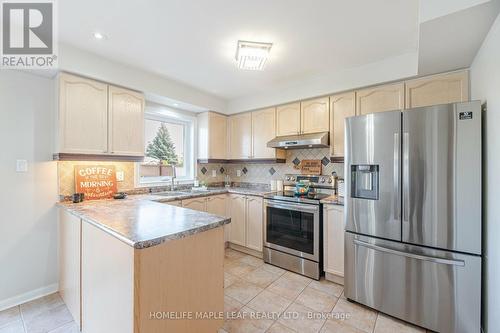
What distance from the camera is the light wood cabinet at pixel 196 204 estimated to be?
9.50ft

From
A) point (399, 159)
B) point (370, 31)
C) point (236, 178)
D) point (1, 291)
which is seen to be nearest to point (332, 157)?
point (399, 159)

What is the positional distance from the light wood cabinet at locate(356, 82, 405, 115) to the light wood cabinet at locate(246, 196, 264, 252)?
175 cm

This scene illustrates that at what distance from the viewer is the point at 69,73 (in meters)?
2.17

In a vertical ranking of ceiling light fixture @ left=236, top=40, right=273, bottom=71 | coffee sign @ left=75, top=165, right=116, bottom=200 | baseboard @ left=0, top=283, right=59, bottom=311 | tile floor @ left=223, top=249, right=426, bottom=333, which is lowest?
tile floor @ left=223, top=249, right=426, bottom=333

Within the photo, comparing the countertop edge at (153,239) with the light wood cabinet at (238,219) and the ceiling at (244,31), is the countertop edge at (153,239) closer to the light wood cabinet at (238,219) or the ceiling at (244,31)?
the ceiling at (244,31)

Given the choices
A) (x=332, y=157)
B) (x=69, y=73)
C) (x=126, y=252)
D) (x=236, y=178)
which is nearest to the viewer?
(x=126, y=252)

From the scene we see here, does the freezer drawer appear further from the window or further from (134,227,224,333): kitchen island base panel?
the window

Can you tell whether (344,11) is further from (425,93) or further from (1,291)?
(1,291)

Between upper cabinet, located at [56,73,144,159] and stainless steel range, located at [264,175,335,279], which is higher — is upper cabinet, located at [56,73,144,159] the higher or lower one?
the higher one

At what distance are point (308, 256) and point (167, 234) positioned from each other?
1.92m

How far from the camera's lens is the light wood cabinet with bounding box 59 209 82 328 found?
70.3 inches

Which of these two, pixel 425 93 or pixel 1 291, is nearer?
pixel 1 291

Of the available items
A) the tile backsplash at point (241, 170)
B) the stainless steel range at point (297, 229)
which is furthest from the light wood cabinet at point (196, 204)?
the stainless steel range at point (297, 229)

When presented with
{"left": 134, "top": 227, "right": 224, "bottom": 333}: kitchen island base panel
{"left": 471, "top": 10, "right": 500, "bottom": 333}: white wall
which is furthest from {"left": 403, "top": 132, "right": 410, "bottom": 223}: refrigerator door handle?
{"left": 134, "top": 227, "right": 224, "bottom": 333}: kitchen island base panel
